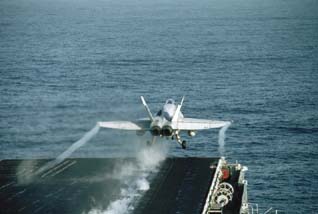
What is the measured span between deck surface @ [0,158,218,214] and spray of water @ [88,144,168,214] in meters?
0.46

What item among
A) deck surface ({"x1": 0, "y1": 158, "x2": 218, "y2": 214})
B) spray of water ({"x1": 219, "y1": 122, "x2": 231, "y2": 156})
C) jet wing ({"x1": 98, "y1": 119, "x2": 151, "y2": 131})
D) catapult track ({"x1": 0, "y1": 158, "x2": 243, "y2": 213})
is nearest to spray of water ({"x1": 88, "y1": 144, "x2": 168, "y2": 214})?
deck surface ({"x1": 0, "y1": 158, "x2": 218, "y2": 214})

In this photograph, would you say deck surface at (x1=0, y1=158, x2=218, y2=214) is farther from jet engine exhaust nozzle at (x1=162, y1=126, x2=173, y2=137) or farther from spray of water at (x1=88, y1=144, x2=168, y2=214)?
jet engine exhaust nozzle at (x1=162, y1=126, x2=173, y2=137)

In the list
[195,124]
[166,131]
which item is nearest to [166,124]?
[166,131]

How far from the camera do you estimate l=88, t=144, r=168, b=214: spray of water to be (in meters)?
74.7

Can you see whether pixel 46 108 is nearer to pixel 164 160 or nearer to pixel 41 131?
pixel 41 131

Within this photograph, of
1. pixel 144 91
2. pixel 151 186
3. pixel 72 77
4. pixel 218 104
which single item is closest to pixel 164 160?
pixel 151 186

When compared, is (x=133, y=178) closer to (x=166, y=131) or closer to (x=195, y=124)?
(x=166, y=131)

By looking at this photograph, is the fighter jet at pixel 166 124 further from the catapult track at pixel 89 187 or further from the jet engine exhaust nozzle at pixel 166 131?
the catapult track at pixel 89 187

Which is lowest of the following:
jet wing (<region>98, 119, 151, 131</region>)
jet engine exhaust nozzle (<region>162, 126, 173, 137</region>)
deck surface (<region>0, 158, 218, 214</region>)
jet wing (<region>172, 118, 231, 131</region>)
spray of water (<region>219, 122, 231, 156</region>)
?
deck surface (<region>0, 158, 218, 214</region>)

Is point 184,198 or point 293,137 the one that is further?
point 293,137

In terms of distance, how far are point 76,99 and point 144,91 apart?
18.8 meters

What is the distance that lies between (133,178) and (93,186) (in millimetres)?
6855

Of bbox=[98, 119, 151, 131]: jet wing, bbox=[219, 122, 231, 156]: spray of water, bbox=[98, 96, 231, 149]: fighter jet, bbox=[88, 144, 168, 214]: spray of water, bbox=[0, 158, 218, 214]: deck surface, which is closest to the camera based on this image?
bbox=[88, 144, 168, 214]: spray of water

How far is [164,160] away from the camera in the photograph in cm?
10244
